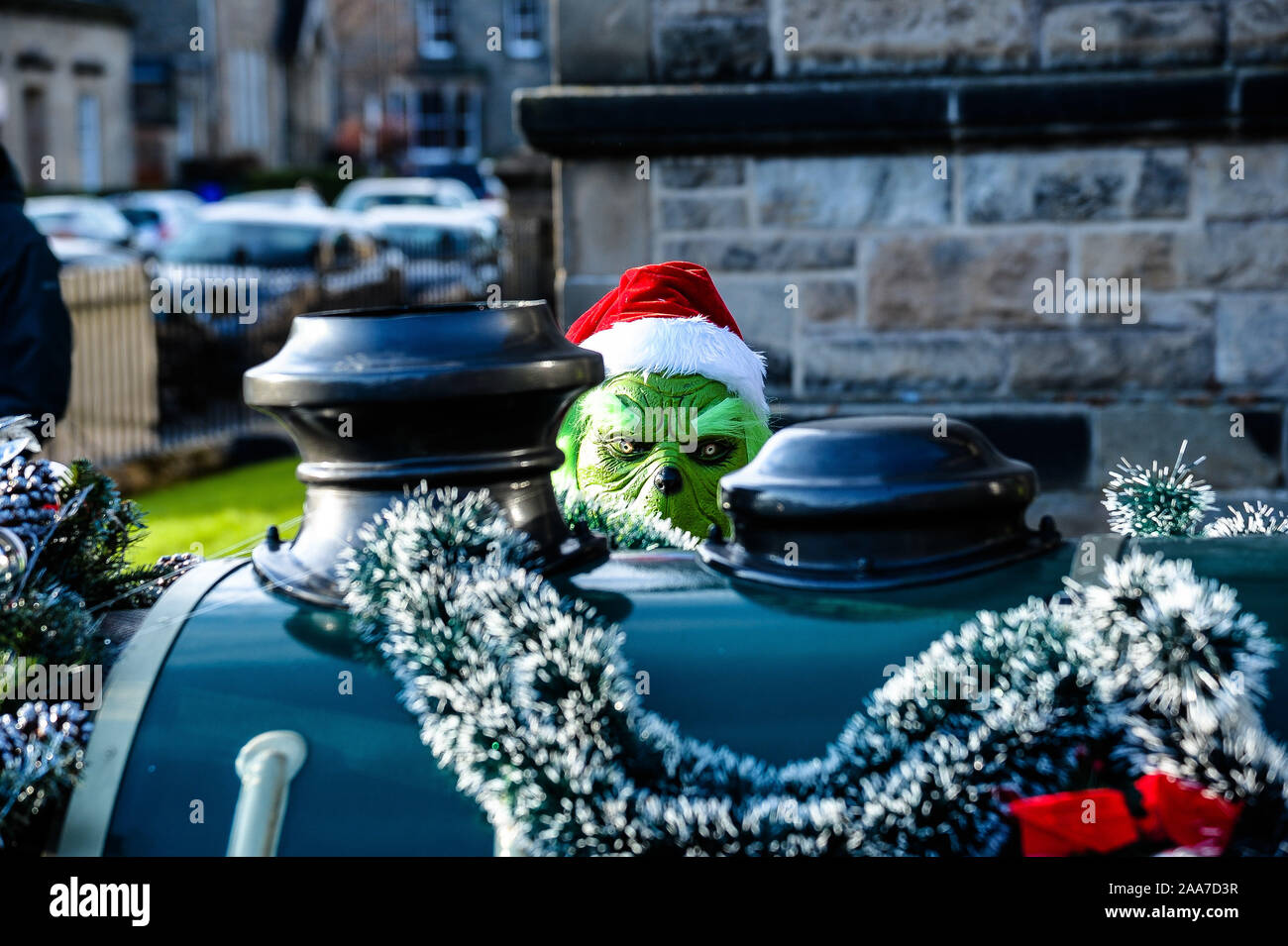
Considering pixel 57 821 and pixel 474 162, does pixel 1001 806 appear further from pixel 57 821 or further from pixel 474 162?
pixel 474 162

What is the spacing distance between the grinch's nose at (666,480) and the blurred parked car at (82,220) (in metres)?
23.1

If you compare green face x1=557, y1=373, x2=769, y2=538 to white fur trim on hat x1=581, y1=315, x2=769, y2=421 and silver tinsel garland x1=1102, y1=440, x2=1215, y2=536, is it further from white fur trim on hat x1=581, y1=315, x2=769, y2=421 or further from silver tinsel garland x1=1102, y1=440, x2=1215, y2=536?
silver tinsel garland x1=1102, y1=440, x2=1215, y2=536

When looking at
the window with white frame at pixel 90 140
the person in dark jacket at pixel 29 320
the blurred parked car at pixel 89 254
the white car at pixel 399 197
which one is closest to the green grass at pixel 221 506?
the person in dark jacket at pixel 29 320

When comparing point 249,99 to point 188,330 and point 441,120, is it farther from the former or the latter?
point 188,330

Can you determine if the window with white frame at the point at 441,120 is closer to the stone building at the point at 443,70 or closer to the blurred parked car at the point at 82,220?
the stone building at the point at 443,70

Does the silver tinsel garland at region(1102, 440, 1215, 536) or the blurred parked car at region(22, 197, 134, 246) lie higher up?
the blurred parked car at region(22, 197, 134, 246)

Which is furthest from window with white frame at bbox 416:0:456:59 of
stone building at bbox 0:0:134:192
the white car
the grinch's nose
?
the grinch's nose

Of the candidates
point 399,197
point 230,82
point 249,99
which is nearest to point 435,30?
point 249,99

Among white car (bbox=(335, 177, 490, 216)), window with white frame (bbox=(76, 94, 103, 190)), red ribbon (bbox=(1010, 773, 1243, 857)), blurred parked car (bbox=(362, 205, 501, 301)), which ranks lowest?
red ribbon (bbox=(1010, 773, 1243, 857))

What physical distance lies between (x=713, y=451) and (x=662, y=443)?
0.11m

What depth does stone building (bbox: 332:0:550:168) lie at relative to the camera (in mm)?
44656

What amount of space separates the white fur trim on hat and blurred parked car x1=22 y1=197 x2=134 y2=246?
22.7 m
